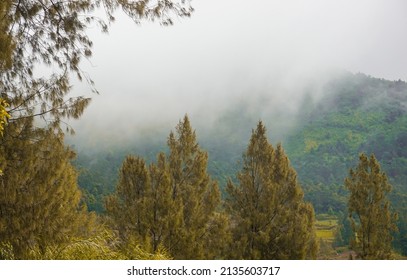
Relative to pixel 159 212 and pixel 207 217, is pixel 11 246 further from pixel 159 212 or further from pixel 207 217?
pixel 207 217

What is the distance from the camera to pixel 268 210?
479 inches

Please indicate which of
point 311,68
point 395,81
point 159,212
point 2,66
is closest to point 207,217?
point 159,212

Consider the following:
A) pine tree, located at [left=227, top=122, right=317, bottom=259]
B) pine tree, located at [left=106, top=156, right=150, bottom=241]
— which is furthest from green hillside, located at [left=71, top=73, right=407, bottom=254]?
pine tree, located at [left=227, top=122, right=317, bottom=259]

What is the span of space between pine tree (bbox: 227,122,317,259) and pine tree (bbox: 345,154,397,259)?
2.25 metres

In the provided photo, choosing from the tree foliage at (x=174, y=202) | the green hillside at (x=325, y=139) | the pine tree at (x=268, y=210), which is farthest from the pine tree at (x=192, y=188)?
the green hillside at (x=325, y=139)

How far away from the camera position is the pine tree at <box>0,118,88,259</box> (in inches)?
184

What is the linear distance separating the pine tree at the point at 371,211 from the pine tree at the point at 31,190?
11.3 metres

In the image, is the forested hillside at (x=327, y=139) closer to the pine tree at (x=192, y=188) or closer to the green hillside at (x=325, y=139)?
the green hillside at (x=325, y=139)

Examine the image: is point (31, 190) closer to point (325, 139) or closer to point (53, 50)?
point (53, 50)

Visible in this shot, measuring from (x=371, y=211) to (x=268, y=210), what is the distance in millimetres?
4079

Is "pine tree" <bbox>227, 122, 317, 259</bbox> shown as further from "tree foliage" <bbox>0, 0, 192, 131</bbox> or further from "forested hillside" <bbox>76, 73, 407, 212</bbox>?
"forested hillside" <bbox>76, 73, 407, 212</bbox>

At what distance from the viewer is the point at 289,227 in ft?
39.5
